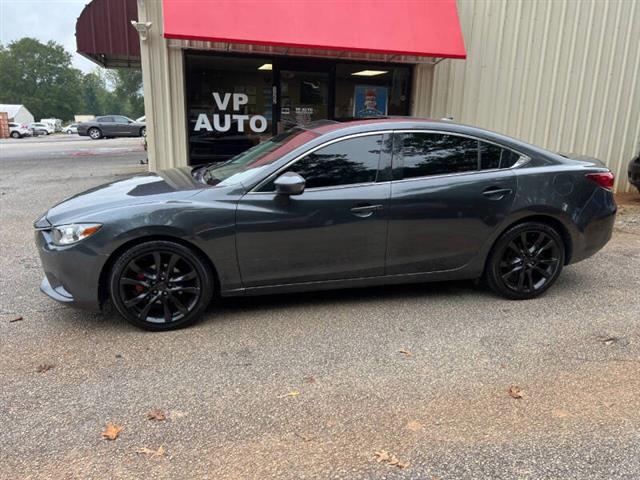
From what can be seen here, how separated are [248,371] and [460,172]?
243 centimetres

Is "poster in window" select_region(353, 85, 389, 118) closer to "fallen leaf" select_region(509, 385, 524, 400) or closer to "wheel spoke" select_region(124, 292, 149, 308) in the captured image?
"wheel spoke" select_region(124, 292, 149, 308)

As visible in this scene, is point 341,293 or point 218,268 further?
point 341,293

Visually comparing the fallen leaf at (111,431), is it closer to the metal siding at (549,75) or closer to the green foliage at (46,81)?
the metal siding at (549,75)

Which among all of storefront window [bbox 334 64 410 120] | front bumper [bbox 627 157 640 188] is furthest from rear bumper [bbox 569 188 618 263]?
storefront window [bbox 334 64 410 120]

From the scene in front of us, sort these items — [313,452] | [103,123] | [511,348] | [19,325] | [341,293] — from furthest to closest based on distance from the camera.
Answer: [103,123] → [341,293] → [19,325] → [511,348] → [313,452]

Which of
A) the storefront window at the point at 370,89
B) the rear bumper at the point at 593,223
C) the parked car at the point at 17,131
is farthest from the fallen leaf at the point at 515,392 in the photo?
the parked car at the point at 17,131

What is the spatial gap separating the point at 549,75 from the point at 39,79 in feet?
352

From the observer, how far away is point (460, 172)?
4.27 meters

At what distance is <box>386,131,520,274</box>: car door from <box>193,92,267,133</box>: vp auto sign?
5.14 meters

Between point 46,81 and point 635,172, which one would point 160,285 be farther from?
point 46,81

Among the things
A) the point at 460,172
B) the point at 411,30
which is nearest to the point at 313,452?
the point at 460,172

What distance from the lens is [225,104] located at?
339 inches

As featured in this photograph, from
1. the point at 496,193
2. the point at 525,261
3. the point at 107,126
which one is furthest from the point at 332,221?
the point at 107,126

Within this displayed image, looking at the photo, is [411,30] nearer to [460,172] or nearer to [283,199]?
[460,172]
